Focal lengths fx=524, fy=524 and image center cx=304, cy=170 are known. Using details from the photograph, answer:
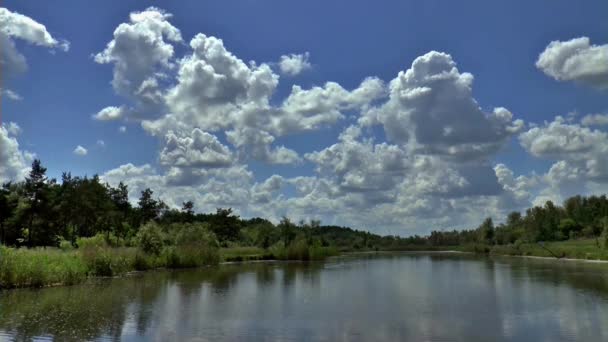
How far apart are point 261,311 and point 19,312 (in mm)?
10998

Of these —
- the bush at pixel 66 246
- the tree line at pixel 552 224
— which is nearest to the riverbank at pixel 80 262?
the bush at pixel 66 246

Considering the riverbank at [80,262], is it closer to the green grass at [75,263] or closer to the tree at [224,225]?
the green grass at [75,263]

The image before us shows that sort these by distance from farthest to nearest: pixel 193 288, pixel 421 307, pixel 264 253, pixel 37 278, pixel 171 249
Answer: pixel 264 253 → pixel 171 249 → pixel 193 288 → pixel 37 278 → pixel 421 307

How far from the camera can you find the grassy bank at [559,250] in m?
83.7

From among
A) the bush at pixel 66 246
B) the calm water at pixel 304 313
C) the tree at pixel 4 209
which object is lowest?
the calm water at pixel 304 313

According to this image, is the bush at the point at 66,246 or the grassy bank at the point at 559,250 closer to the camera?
the bush at the point at 66,246

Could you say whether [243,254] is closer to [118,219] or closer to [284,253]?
[284,253]

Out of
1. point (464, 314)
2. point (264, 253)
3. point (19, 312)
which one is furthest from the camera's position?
point (264, 253)

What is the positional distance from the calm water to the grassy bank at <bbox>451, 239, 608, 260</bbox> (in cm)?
4988

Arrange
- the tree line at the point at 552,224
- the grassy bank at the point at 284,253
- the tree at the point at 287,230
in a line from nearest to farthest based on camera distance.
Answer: the grassy bank at the point at 284,253 → the tree at the point at 287,230 → the tree line at the point at 552,224

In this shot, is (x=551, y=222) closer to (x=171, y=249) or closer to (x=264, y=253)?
(x=264, y=253)

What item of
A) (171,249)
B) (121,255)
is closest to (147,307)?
(121,255)

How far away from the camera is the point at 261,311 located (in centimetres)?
2623

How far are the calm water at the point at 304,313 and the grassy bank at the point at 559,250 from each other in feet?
164
